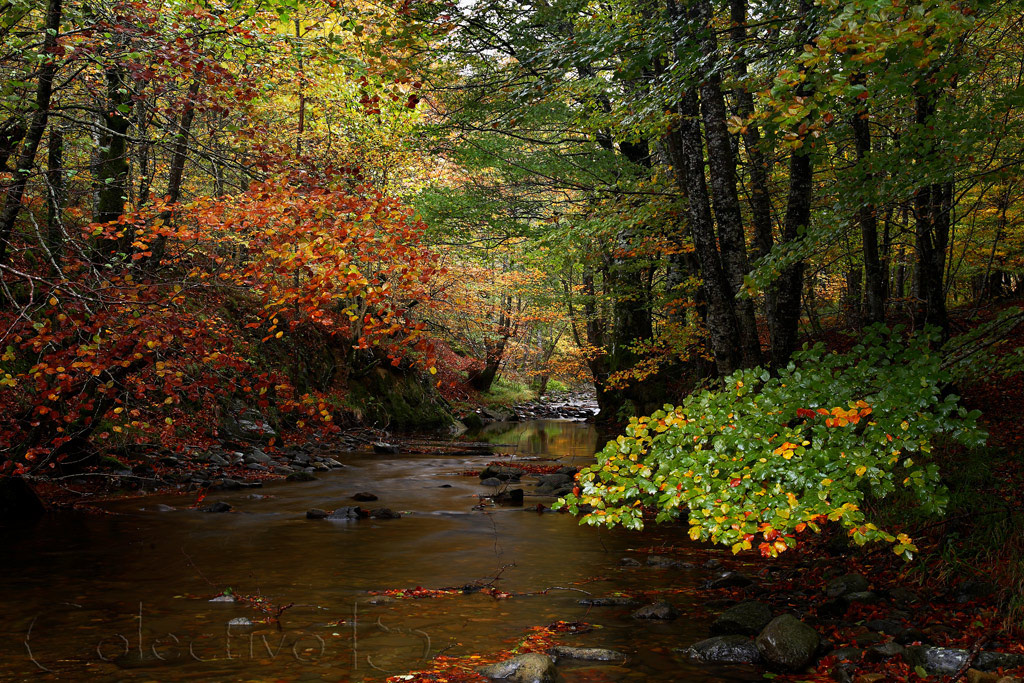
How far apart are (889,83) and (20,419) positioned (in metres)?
10.8

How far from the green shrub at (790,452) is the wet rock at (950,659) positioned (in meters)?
1.22

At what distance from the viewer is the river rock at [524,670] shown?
16.2ft

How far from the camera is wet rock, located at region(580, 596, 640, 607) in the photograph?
699 centimetres

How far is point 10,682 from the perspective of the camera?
15.5 ft

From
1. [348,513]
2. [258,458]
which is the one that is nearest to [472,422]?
[258,458]

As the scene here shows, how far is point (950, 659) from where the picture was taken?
16.6 feet

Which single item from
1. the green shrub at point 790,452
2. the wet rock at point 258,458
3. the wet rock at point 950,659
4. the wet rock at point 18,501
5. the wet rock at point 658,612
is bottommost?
the wet rock at point 658,612

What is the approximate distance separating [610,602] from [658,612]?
62 cm

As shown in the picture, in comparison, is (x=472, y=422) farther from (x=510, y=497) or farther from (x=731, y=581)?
(x=731, y=581)

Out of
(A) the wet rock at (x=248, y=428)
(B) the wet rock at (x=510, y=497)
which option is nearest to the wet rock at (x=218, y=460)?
(A) the wet rock at (x=248, y=428)

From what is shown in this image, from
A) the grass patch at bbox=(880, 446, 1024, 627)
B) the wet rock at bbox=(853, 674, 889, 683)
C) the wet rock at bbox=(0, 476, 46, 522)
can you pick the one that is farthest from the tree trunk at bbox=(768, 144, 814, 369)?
the wet rock at bbox=(0, 476, 46, 522)

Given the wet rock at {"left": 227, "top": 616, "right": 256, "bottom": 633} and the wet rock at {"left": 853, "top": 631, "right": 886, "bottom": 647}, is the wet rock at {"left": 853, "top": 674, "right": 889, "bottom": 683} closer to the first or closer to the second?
the wet rock at {"left": 853, "top": 631, "right": 886, "bottom": 647}

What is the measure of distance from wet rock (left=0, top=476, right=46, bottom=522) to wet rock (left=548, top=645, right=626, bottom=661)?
841cm

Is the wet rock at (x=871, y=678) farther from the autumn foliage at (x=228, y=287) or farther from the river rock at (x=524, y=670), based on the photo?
the autumn foliage at (x=228, y=287)
